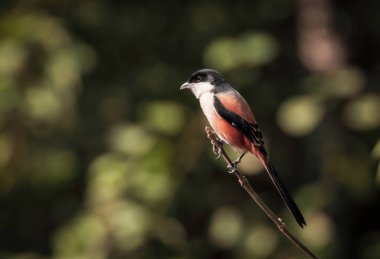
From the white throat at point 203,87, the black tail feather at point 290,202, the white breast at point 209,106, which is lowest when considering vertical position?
→ the white throat at point 203,87

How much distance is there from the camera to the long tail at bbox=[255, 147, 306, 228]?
192cm

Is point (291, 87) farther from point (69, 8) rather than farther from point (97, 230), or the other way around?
point (97, 230)

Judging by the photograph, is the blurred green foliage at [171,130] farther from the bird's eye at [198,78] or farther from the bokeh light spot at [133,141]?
the bird's eye at [198,78]

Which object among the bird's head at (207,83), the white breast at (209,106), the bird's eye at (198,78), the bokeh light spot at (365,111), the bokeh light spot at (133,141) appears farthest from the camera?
the bokeh light spot at (133,141)

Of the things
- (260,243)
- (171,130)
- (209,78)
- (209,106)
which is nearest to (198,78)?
(209,78)

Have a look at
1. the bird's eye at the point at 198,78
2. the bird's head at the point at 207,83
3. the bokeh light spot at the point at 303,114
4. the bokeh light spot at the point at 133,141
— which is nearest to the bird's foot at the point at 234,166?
the bird's head at the point at 207,83

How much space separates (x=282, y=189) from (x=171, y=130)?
10.1 ft

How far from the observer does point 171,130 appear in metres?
5.32

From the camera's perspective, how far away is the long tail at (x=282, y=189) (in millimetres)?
1924

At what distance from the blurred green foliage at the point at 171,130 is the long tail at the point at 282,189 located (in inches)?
85.9

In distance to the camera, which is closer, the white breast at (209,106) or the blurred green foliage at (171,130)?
the white breast at (209,106)

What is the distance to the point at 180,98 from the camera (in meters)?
7.05

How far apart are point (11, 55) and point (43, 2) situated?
1161mm

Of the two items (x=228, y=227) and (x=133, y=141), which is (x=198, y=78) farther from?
(x=228, y=227)
